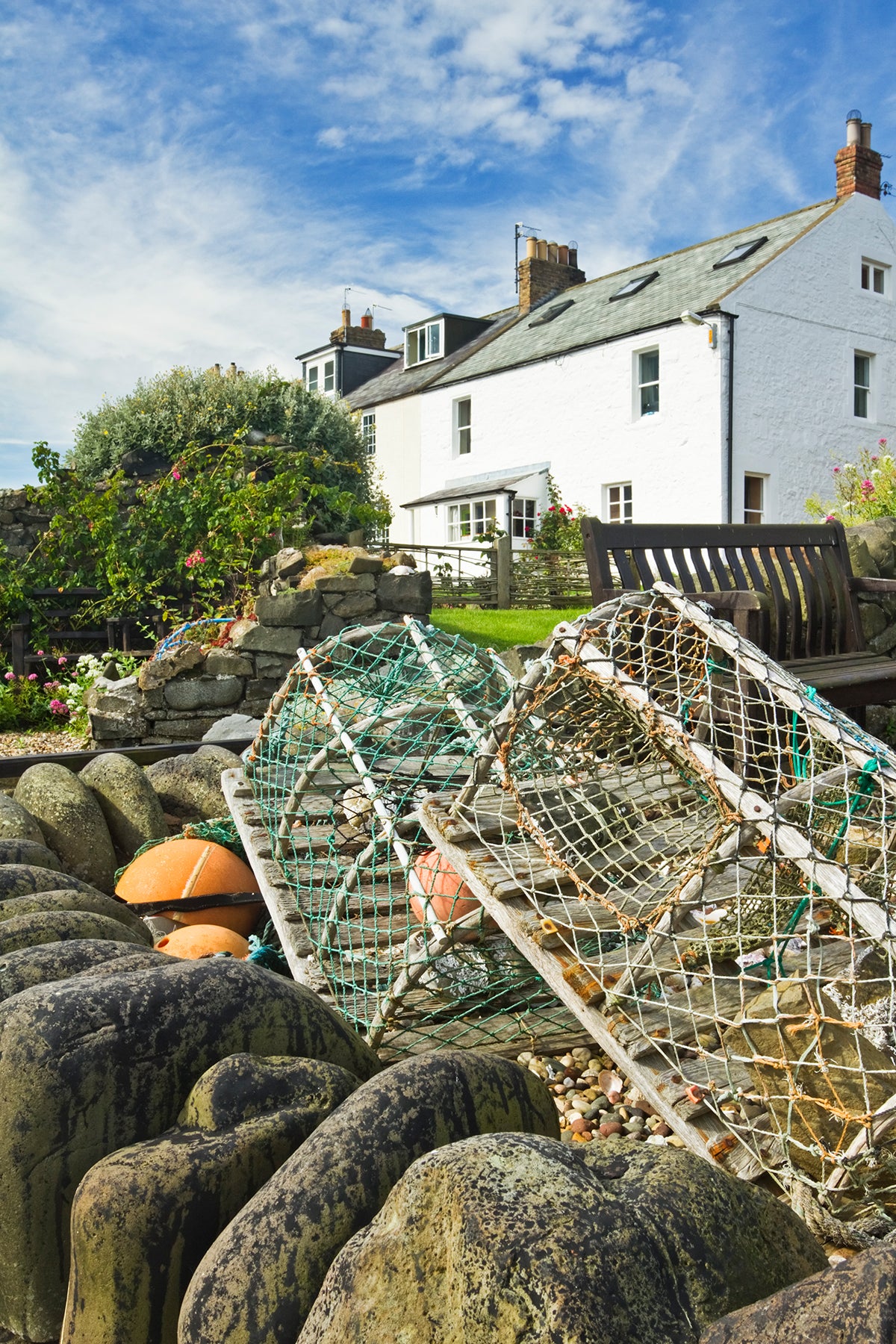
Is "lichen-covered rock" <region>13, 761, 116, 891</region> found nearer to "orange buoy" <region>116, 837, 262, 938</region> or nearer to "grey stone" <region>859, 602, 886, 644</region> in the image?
"orange buoy" <region>116, 837, 262, 938</region>

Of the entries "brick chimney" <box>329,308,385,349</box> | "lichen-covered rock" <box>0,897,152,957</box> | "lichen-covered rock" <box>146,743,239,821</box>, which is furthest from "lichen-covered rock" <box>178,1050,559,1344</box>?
"brick chimney" <box>329,308,385,349</box>

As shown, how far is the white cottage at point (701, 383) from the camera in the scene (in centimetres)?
1748

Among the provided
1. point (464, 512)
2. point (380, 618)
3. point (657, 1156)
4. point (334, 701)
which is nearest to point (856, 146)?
point (464, 512)

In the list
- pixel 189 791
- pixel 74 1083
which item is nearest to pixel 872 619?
pixel 189 791

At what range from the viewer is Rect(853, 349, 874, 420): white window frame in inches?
772

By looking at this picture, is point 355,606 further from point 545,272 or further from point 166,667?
point 545,272

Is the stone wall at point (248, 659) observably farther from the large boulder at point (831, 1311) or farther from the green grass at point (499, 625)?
the large boulder at point (831, 1311)

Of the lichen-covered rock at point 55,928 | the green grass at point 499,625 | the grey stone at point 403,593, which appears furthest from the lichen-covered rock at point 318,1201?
the green grass at point 499,625

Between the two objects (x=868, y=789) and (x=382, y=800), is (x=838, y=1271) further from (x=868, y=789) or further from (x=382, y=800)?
(x=382, y=800)

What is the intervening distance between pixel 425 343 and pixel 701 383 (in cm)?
1022

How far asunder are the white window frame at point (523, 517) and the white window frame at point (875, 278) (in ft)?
23.2

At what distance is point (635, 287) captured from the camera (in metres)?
20.4

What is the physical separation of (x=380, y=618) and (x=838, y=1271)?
7.56 m

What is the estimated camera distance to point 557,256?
2456 cm
